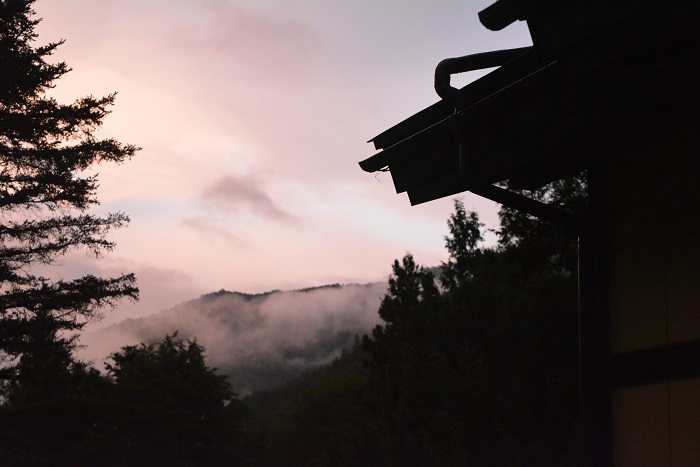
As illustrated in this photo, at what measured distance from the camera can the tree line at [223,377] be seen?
69.0 ft

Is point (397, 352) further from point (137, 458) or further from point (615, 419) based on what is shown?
point (615, 419)

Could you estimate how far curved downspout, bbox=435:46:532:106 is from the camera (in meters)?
3.47

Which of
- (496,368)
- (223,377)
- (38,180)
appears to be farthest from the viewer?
(223,377)

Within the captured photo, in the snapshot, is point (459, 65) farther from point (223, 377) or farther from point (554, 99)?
point (223, 377)

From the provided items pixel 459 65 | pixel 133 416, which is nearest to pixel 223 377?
pixel 133 416

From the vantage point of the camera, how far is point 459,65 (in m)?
3.55

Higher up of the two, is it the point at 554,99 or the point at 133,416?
the point at 554,99

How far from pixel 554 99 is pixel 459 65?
65 cm

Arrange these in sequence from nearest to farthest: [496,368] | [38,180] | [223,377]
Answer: [38,180] < [496,368] < [223,377]

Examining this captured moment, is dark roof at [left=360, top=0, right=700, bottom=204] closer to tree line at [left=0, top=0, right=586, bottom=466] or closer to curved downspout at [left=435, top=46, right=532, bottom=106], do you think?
curved downspout at [left=435, top=46, right=532, bottom=106]

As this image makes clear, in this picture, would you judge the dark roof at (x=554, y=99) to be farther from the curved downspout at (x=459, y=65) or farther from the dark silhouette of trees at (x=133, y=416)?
the dark silhouette of trees at (x=133, y=416)

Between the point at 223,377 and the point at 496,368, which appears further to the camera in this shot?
the point at 223,377

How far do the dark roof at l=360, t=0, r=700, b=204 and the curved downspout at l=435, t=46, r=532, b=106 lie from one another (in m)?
0.06

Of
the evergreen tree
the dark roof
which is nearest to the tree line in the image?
the evergreen tree
